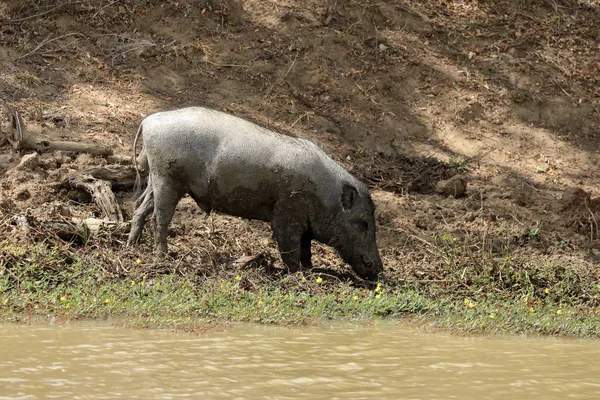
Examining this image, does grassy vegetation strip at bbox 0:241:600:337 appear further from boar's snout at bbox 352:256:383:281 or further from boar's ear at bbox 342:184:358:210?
boar's ear at bbox 342:184:358:210

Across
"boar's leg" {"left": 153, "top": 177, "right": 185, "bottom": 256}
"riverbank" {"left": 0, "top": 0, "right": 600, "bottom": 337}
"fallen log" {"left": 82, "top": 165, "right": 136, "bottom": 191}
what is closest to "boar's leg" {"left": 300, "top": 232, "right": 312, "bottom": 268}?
"riverbank" {"left": 0, "top": 0, "right": 600, "bottom": 337}

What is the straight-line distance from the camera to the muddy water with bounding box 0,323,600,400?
5.11m

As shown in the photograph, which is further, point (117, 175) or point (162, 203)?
point (117, 175)

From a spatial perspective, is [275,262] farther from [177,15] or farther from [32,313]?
[177,15]

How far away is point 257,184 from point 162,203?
0.90 meters

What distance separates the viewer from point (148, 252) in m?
8.85

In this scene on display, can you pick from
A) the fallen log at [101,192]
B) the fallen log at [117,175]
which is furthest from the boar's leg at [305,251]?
the fallen log at [117,175]

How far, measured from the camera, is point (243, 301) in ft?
25.0

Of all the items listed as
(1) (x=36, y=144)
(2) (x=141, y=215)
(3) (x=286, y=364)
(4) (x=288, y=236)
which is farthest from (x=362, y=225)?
(1) (x=36, y=144)

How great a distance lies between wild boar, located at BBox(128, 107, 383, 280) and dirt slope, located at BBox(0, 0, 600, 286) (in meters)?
0.68

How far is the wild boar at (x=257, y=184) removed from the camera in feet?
28.1

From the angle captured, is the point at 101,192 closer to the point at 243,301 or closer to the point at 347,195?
the point at 347,195

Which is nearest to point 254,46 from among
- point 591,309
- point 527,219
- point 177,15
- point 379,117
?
point 177,15

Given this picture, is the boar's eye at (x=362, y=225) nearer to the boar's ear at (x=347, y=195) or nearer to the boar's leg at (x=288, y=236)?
the boar's ear at (x=347, y=195)
